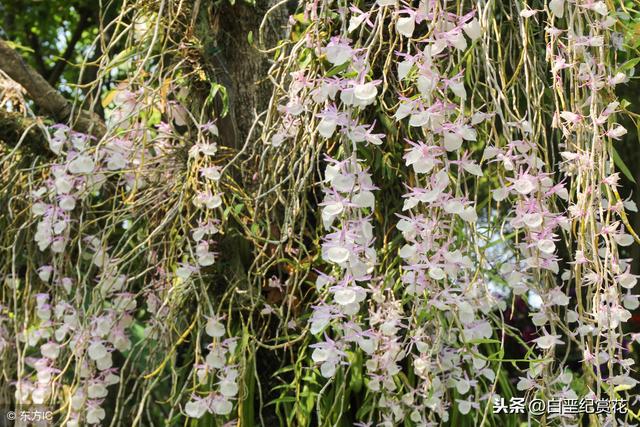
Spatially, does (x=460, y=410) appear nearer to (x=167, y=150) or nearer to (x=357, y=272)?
(x=357, y=272)

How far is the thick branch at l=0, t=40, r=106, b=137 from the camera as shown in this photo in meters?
1.63

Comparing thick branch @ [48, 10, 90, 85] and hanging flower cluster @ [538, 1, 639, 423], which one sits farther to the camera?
thick branch @ [48, 10, 90, 85]

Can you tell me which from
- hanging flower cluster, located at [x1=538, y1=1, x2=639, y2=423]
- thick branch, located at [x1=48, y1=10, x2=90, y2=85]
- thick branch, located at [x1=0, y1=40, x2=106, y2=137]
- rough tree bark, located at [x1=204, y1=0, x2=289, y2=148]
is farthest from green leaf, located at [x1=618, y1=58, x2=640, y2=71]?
thick branch, located at [x1=48, y1=10, x2=90, y2=85]

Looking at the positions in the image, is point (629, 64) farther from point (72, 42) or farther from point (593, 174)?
point (72, 42)

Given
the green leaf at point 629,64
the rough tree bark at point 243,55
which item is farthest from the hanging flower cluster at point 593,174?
the rough tree bark at point 243,55

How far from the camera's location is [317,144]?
1.26 meters

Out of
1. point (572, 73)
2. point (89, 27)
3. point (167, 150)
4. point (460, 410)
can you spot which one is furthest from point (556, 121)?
point (89, 27)

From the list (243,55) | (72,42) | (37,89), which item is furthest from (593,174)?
(72,42)

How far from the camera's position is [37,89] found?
1680 mm

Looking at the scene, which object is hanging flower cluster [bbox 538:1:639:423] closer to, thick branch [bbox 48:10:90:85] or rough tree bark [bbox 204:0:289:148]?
rough tree bark [bbox 204:0:289:148]

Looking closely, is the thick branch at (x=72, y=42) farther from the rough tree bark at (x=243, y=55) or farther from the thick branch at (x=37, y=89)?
the rough tree bark at (x=243, y=55)

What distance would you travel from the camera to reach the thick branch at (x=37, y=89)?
1634 mm

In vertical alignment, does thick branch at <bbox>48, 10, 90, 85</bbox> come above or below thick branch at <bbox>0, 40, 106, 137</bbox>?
below

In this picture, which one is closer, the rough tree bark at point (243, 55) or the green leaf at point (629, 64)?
the green leaf at point (629, 64)
